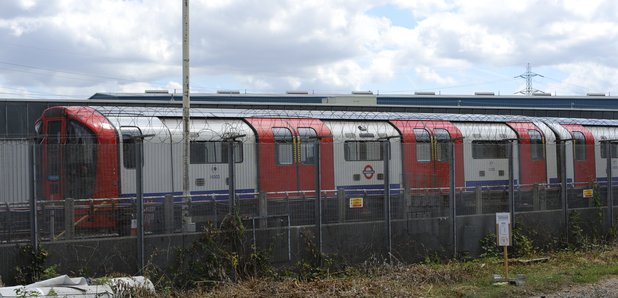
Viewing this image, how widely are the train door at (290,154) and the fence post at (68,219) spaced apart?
3.77 m

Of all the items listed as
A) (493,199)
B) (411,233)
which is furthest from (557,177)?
(411,233)

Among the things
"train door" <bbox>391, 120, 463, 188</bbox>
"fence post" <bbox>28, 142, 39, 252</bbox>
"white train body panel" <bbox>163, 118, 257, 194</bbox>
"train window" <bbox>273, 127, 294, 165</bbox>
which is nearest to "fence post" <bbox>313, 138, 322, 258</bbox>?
"white train body panel" <bbox>163, 118, 257, 194</bbox>

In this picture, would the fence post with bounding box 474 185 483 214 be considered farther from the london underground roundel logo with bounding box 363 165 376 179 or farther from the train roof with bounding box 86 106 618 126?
the train roof with bounding box 86 106 618 126

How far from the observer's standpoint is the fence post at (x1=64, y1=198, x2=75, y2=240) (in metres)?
12.0

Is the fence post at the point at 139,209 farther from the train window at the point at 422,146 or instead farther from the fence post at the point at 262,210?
the train window at the point at 422,146

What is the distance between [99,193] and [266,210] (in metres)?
3.34

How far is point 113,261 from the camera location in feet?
39.6

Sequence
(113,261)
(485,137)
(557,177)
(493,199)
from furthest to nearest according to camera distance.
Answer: (485,137) → (557,177) → (493,199) → (113,261)

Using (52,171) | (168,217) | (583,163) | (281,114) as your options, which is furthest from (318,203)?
(583,163)

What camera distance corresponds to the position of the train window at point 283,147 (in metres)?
16.1

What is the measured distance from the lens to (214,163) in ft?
60.0

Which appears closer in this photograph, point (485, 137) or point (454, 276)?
point (454, 276)

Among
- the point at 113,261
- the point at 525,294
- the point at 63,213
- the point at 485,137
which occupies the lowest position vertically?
the point at 525,294

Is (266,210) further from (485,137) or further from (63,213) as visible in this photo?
(485,137)
